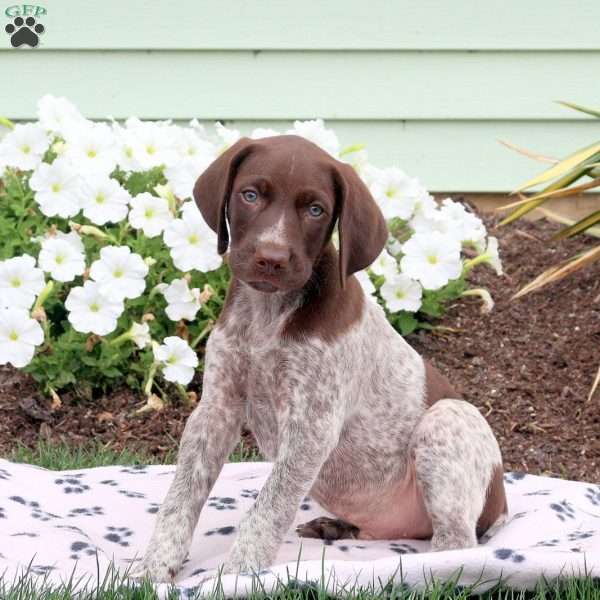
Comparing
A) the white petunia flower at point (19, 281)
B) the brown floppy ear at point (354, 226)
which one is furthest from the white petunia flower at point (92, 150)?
the brown floppy ear at point (354, 226)

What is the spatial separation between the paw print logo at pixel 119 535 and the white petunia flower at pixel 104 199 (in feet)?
5.82

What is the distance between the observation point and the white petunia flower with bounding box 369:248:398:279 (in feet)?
18.8

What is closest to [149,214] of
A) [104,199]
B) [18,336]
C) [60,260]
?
[104,199]

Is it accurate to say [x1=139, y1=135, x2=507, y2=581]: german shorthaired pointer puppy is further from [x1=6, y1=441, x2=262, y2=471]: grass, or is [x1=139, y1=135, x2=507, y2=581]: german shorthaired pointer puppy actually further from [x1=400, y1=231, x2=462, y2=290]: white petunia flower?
[x1=400, y1=231, x2=462, y2=290]: white petunia flower

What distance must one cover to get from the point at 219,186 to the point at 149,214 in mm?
2138

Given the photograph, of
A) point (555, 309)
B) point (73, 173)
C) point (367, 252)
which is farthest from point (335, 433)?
point (555, 309)

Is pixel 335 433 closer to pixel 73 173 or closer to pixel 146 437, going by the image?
pixel 146 437

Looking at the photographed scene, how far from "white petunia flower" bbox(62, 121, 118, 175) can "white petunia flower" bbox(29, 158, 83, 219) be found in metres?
0.13

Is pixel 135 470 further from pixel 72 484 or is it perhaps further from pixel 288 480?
pixel 288 480

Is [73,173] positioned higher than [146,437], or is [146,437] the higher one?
[73,173]

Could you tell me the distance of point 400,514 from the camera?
3996mm

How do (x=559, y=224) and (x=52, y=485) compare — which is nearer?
(x=52, y=485)

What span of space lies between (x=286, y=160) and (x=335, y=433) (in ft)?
2.71
